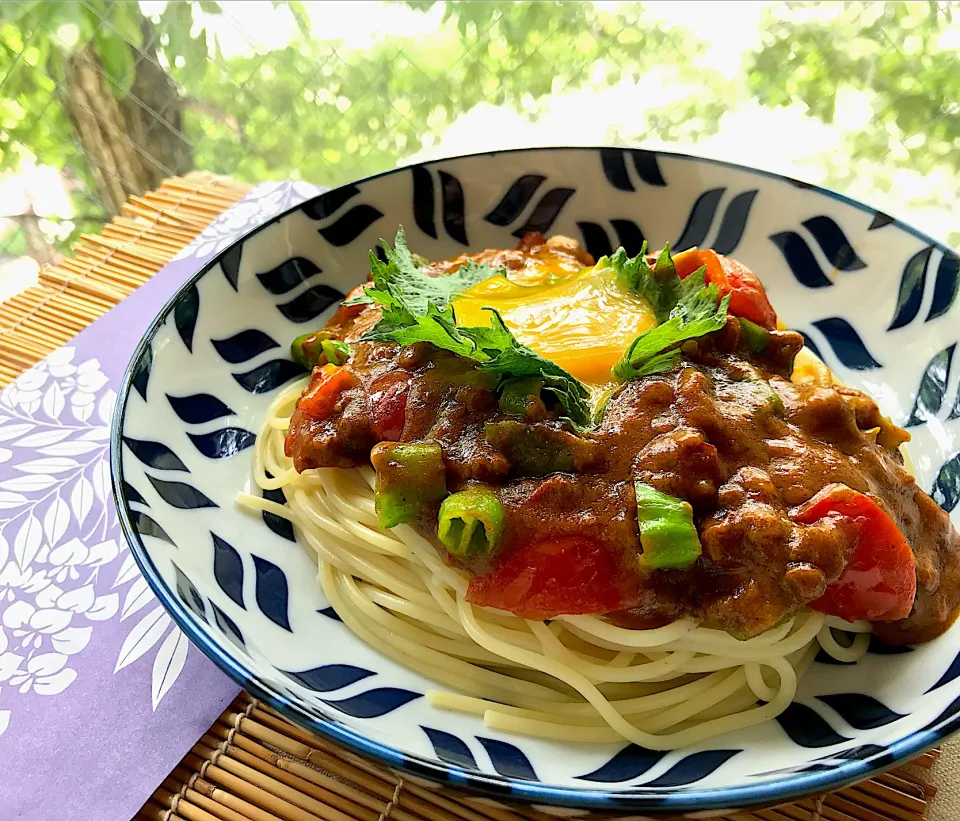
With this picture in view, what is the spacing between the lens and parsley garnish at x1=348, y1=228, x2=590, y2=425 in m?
3.31

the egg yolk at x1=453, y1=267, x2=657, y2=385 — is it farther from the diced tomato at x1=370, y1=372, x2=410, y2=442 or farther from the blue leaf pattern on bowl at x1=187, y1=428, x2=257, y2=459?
the blue leaf pattern on bowl at x1=187, y1=428, x2=257, y2=459

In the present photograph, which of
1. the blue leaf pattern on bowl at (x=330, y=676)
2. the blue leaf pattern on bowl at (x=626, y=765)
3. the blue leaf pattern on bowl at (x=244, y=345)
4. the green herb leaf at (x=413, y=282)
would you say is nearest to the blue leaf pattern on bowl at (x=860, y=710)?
the blue leaf pattern on bowl at (x=626, y=765)

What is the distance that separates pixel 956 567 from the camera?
11.1 ft

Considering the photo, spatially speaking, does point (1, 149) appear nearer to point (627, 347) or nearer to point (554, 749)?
point (627, 347)

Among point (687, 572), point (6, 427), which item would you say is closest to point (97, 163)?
point (6, 427)

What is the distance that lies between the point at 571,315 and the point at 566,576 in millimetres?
1194

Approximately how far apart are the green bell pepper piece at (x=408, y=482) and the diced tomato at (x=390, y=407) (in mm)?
319

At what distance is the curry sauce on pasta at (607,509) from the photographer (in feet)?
10.0

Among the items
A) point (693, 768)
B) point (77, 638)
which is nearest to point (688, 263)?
point (693, 768)

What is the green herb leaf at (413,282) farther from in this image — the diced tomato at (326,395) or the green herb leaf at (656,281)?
the green herb leaf at (656,281)

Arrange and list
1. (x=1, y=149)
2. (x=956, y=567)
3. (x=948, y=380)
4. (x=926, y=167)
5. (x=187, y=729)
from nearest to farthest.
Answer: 1. (x=187, y=729)
2. (x=956, y=567)
3. (x=948, y=380)
4. (x=926, y=167)
5. (x=1, y=149)

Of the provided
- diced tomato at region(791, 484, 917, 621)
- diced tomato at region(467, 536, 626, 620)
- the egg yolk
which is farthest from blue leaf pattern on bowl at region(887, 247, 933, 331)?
diced tomato at region(467, 536, 626, 620)

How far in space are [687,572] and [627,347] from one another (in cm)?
98

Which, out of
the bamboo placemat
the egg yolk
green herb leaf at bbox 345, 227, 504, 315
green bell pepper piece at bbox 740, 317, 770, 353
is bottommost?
the bamboo placemat
